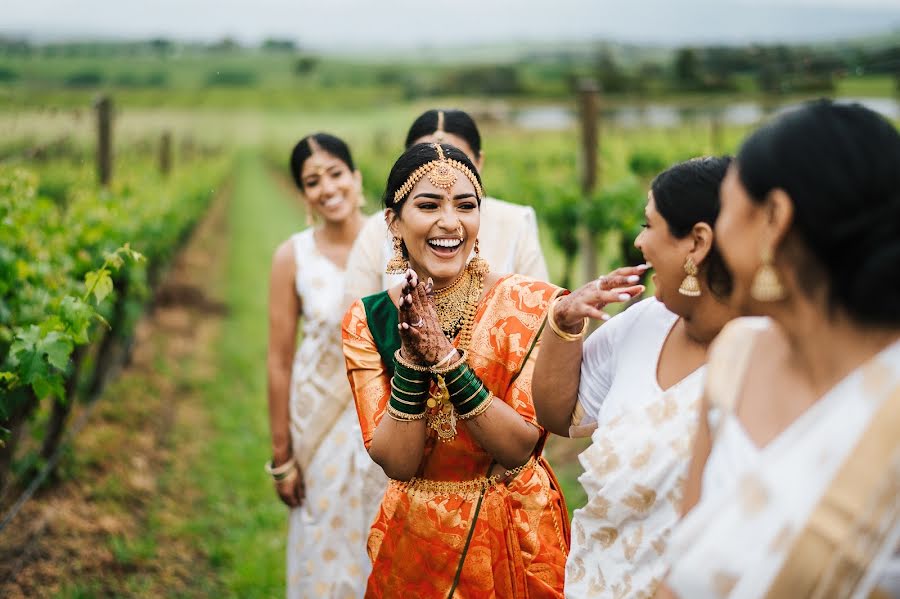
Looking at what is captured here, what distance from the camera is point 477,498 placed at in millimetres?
2467

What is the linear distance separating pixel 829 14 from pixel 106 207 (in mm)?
169057

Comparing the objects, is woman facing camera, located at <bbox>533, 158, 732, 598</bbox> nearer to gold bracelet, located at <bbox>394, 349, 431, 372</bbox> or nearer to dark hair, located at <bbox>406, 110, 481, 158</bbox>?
gold bracelet, located at <bbox>394, 349, 431, 372</bbox>

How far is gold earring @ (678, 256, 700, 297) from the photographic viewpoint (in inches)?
76.8

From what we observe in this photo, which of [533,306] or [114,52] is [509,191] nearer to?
[114,52]

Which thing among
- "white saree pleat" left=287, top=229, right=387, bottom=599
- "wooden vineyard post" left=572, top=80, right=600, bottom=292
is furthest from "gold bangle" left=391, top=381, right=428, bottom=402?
"wooden vineyard post" left=572, top=80, right=600, bottom=292

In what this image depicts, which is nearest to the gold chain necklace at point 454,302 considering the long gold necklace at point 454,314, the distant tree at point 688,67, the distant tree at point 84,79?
the long gold necklace at point 454,314

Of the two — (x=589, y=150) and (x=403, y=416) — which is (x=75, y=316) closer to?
(x=403, y=416)

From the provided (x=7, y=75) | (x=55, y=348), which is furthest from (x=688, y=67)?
(x=55, y=348)

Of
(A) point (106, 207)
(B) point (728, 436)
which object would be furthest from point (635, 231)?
(B) point (728, 436)

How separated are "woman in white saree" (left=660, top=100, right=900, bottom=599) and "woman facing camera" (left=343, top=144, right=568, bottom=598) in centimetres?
92

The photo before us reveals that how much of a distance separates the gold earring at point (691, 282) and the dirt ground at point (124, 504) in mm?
3779

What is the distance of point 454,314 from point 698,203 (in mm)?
800

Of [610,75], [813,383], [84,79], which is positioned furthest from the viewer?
[610,75]

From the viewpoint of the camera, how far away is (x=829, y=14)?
503 feet
